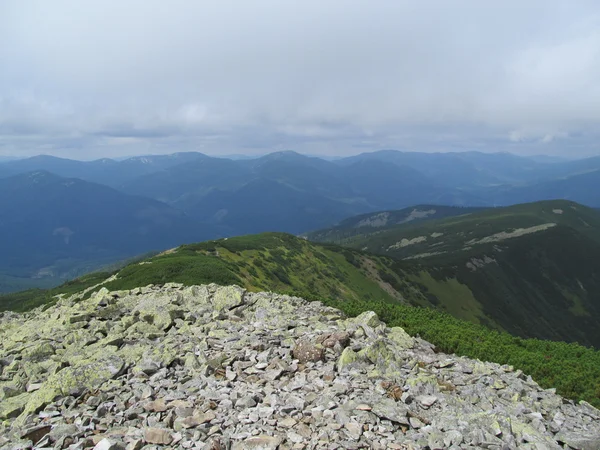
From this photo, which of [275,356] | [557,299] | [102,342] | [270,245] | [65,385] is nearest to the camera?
[65,385]

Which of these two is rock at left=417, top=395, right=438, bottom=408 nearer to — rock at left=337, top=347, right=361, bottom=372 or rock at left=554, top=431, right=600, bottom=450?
rock at left=337, top=347, right=361, bottom=372

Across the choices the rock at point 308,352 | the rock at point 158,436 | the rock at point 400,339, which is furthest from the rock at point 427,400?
the rock at point 158,436

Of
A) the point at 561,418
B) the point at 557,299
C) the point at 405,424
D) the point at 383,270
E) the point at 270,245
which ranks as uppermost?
the point at 405,424

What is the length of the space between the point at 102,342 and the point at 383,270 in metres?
120

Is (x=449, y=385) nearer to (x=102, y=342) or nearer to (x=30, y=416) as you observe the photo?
(x=30, y=416)

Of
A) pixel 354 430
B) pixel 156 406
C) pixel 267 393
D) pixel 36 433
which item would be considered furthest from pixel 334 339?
pixel 36 433

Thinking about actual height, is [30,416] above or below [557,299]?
above

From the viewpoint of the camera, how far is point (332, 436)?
36.9 feet

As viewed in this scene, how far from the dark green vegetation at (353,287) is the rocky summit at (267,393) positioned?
1908 millimetres

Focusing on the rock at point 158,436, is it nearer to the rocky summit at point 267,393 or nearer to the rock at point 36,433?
the rocky summit at point 267,393

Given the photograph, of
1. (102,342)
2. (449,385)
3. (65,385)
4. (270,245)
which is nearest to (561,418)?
(449,385)

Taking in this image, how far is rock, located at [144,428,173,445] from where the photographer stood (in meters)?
11.3

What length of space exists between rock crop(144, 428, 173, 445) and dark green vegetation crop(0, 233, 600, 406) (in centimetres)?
1538

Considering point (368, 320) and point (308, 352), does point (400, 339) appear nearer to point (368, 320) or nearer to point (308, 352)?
point (368, 320)
